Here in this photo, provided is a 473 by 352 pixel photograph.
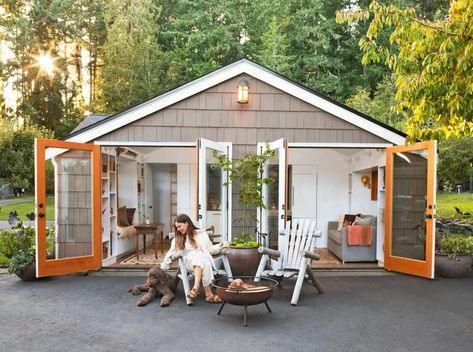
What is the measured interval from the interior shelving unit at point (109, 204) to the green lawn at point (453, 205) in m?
7.20

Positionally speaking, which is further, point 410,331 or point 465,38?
point 465,38

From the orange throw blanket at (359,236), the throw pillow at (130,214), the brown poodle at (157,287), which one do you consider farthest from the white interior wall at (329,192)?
the brown poodle at (157,287)

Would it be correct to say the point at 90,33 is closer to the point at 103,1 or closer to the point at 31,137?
the point at 103,1

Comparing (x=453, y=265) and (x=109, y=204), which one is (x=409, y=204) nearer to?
(x=453, y=265)

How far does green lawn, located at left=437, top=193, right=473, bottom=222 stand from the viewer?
10503 mm

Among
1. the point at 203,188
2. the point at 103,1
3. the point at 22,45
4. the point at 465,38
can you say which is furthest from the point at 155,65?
the point at 465,38

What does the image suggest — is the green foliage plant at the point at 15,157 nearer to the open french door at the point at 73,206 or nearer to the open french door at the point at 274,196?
the open french door at the point at 73,206

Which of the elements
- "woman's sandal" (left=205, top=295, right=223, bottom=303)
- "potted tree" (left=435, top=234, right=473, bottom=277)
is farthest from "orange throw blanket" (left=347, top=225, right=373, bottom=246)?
"woman's sandal" (left=205, top=295, right=223, bottom=303)

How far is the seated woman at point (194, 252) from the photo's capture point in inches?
192

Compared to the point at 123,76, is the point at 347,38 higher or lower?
higher

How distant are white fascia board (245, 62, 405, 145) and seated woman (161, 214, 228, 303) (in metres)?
2.92

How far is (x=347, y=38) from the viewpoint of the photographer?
20.8m

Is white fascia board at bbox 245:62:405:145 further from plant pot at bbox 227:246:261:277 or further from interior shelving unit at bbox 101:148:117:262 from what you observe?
interior shelving unit at bbox 101:148:117:262

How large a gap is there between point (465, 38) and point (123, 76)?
57.4 ft
